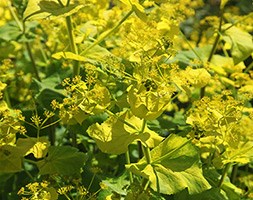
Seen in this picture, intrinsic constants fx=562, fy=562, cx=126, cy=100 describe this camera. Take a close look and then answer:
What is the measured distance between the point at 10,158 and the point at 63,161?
5.9 inches

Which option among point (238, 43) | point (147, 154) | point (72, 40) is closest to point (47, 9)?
point (72, 40)

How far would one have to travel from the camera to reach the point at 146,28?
5.28 feet

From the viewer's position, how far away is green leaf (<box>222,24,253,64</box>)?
6.35ft

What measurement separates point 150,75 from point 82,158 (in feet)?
1.19

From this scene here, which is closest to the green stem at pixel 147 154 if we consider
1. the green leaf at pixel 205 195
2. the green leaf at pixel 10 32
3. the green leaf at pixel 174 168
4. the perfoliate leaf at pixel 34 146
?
the green leaf at pixel 174 168

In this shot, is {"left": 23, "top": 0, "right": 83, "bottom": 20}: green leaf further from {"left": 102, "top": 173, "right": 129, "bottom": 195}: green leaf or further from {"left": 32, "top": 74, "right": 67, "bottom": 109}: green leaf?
{"left": 102, "top": 173, "right": 129, "bottom": 195}: green leaf

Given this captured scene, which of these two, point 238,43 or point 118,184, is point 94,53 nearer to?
point 118,184

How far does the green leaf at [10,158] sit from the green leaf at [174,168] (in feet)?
1.06

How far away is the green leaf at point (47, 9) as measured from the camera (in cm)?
154

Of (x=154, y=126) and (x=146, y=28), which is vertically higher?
(x=146, y=28)

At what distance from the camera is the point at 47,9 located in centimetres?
160

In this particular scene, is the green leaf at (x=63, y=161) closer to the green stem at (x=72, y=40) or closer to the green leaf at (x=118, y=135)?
the green leaf at (x=118, y=135)

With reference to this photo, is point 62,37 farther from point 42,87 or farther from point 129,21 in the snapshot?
point 129,21

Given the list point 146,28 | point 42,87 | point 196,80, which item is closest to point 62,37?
point 42,87
